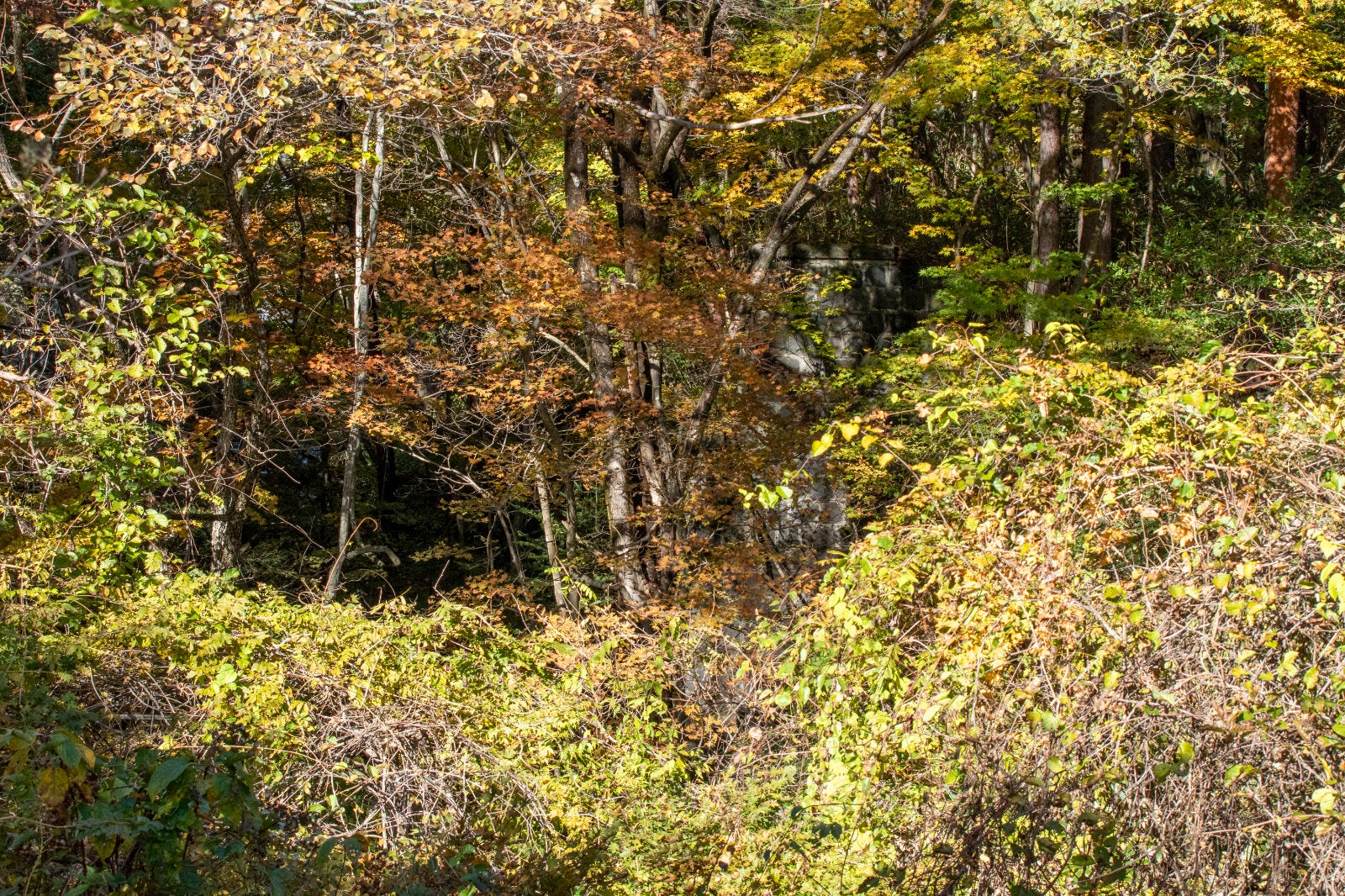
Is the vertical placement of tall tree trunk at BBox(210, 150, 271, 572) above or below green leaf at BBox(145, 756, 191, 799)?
below

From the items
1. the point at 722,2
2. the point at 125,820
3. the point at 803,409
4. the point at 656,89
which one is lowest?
the point at 803,409

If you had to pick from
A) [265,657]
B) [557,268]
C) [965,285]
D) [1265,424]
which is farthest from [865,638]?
[965,285]

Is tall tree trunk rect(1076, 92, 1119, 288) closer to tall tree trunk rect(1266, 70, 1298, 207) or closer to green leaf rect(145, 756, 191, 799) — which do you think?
tall tree trunk rect(1266, 70, 1298, 207)

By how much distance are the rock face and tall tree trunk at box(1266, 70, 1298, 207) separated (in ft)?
15.9

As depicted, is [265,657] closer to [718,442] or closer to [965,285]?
[718,442]

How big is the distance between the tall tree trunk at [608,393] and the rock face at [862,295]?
5.23 metres

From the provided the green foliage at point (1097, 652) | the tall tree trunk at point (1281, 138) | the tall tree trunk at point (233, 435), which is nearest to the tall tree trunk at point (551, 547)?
the tall tree trunk at point (233, 435)

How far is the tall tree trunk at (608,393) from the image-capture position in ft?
33.2

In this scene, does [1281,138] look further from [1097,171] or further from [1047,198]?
[1047,198]

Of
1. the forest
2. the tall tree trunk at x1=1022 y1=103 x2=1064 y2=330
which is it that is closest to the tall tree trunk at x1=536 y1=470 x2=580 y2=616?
the forest

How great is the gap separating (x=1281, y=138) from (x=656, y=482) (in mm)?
10255

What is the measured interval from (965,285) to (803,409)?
2710mm

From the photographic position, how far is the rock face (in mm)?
15781

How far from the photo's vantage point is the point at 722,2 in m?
10.7
